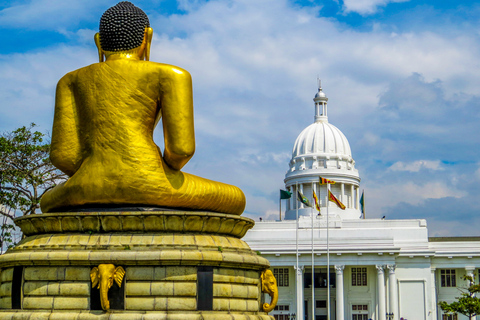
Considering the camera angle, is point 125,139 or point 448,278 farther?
point 448,278

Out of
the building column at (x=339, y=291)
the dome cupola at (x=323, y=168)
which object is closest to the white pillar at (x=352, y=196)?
the dome cupola at (x=323, y=168)

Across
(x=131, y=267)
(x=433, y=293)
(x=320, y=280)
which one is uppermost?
(x=320, y=280)

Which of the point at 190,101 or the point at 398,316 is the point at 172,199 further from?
the point at 398,316

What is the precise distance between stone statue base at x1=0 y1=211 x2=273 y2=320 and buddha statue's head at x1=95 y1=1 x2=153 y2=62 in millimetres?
4344

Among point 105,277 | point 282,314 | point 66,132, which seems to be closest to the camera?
point 105,277

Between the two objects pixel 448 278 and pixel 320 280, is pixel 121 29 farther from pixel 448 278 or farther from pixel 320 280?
pixel 448 278

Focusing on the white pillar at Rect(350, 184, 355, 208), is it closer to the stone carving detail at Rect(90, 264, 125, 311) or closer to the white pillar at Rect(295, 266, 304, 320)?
the white pillar at Rect(295, 266, 304, 320)

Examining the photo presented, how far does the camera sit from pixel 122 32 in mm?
17672

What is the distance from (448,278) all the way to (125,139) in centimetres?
4796

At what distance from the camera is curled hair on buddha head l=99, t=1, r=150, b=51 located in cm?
1762

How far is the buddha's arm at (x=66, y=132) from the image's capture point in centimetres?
1731

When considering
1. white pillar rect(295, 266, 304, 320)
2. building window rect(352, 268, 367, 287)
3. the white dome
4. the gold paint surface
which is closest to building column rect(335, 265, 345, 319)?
white pillar rect(295, 266, 304, 320)

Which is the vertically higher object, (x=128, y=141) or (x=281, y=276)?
(x=128, y=141)

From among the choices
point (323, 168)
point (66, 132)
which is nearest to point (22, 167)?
point (66, 132)
